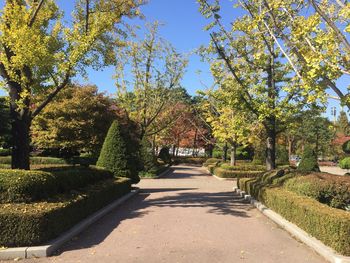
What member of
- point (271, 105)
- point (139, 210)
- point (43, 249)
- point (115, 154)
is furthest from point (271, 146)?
point (43, 249)

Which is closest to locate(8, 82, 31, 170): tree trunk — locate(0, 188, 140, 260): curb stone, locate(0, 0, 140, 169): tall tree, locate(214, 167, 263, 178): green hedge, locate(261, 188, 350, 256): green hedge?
locate(0, 0, 140, 169): tall tree

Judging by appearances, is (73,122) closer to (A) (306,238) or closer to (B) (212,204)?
(B) (212,204)

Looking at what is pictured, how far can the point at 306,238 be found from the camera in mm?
7461

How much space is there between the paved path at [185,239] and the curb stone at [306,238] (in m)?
0.12

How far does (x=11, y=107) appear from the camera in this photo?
1027 centimetres

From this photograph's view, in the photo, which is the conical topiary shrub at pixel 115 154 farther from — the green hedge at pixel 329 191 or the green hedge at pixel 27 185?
the green hedge at pixel 329 191

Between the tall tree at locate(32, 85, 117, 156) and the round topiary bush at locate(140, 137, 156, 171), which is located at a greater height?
the tall tree at locate(32, 85, 117, 156)

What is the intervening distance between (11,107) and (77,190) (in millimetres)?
2680

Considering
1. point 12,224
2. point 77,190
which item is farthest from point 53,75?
point 12,224

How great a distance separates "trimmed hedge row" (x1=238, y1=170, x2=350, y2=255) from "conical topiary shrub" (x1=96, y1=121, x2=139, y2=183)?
21.5ft

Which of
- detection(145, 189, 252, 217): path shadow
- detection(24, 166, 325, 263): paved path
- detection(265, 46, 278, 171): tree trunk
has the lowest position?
detection(24, 166, 325, 263): paved path

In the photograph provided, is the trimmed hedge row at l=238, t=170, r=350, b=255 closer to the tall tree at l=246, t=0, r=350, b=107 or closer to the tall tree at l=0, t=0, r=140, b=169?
the tall tree at l=246, t=0, r=350, b=107

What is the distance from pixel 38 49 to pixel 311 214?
688cm

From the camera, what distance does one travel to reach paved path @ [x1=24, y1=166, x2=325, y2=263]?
6617 mm
